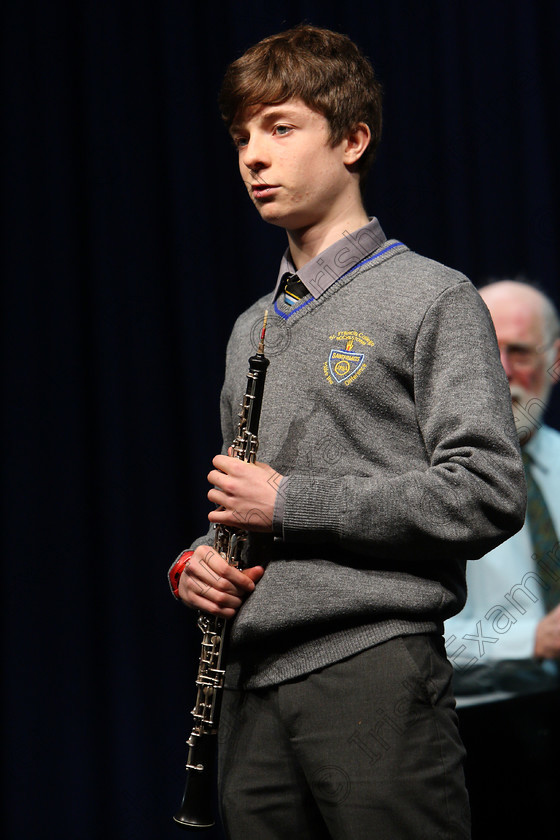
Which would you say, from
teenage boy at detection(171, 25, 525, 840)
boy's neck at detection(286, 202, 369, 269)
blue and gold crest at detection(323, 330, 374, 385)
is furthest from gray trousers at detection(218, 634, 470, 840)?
boy's neck at detection(286, 202, 369, 269)

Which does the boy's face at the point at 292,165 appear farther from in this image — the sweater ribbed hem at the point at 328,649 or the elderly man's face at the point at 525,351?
A: the elderly man's face at the point at 525,351

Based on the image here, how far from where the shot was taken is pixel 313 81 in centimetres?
151

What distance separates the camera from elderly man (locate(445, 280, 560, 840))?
2.28 meters

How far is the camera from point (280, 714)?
1.27 m

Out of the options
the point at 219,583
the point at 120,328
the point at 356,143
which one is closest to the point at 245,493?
the point at 219,583

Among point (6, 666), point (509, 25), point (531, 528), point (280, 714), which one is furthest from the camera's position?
point (6, 666)

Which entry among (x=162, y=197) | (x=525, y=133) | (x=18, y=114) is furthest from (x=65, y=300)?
(x=525, y=133)

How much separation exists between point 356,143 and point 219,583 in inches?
32.2

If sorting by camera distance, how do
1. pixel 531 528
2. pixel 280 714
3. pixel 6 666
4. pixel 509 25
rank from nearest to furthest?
pixel 280 714, pixel 531 528, pixel 509 25, pixel 6 666

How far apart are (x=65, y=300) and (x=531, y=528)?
1621mm

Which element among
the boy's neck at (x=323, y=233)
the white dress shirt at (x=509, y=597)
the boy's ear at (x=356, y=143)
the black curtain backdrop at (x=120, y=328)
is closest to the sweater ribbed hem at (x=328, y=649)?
the boy's neck at (x=323, y=233)

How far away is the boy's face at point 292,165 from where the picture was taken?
1.47 meters

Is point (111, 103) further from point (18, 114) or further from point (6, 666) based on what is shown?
point (6, 666)

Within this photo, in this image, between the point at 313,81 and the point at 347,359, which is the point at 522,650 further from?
the point at 313,81
